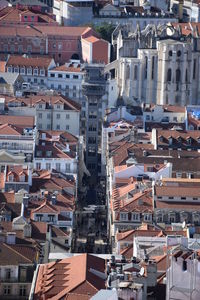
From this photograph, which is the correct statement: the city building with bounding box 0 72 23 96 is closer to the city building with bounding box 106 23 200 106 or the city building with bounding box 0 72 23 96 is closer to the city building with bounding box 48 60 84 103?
the city building with bounding box 48 60 84 103

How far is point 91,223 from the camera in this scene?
83125 millimetres

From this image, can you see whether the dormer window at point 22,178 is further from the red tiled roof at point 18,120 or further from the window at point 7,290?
the window at point 7,290

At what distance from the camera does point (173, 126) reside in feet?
327

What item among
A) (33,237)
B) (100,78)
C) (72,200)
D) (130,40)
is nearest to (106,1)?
(130,40)

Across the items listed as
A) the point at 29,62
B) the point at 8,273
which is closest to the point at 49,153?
the point at 8,273

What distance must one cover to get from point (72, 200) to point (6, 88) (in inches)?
1179

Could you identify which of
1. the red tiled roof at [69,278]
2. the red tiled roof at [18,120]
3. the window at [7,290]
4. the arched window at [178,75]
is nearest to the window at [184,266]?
the red tiled roof at [69,278]

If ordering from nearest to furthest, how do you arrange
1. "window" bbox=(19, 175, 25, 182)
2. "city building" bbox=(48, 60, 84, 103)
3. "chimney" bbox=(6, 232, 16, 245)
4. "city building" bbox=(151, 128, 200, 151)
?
1. "chimney" bbox=(6, 232, 16, 245)
2. "window" bbox=(19, 175, 25, 182)
3. "city building" bbox=(151, 128, 200, 151)
4. "city building" bbox=(48, 60, 84, 103)

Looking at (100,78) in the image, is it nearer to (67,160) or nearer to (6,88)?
(6,88)

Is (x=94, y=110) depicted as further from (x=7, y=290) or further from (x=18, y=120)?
(x=7, y=290)

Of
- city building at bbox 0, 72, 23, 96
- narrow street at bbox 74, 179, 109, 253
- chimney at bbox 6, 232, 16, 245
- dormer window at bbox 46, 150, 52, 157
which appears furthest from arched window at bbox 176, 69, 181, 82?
chimney at bbox 6, 232, 16, 245

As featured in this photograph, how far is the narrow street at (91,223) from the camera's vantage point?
252ft

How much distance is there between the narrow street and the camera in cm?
7694

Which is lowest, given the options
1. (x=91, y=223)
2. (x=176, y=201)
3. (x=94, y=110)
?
(x=91, y=223)
